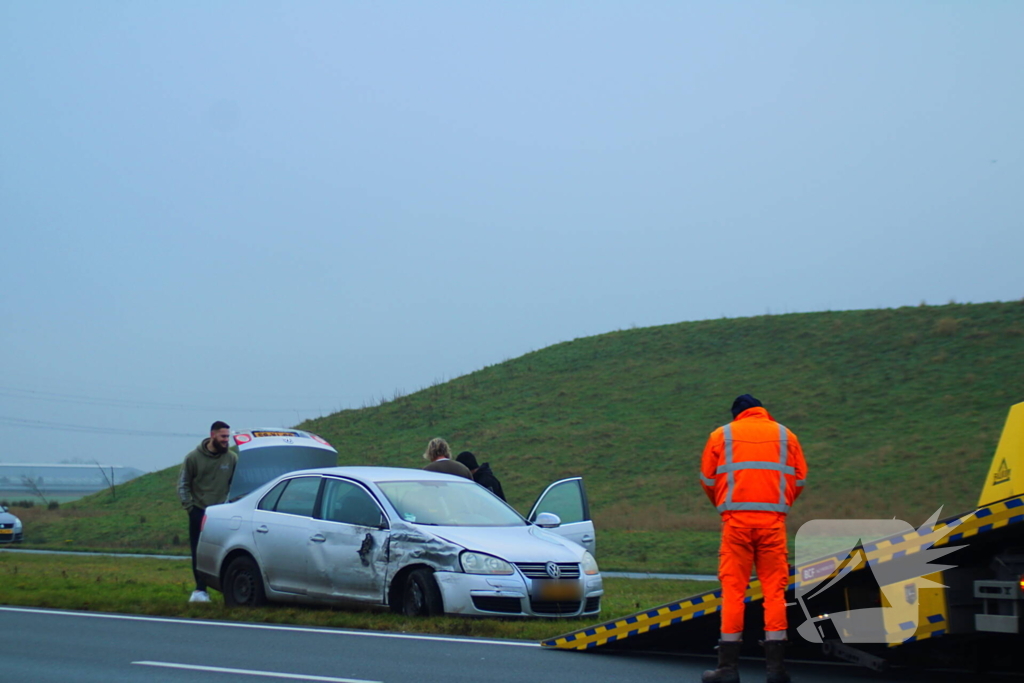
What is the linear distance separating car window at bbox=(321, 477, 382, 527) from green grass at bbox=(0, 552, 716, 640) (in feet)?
2.99

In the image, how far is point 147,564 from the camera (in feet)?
71.2

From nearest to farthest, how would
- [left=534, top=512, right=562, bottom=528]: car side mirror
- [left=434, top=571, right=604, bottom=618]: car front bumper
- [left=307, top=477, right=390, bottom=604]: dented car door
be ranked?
[left=434, top=571, right=604, bottom=618]: car front bumper, [left=307, top=477, right=390, bottom=604]: dented car door, [left=534, top=512, right=562, bottom=528]: car side mirror

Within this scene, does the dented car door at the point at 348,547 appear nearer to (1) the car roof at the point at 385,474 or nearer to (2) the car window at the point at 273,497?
(1) the car roof at the point at 385,474

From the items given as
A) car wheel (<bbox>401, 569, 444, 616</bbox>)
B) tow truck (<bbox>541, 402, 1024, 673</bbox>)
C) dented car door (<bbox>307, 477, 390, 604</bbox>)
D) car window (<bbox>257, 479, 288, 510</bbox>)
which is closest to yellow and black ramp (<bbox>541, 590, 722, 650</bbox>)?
tow truck (<bbox>541, 402, 1024, 673</bbox>)

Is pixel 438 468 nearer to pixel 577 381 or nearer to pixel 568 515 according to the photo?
pixel 568 515

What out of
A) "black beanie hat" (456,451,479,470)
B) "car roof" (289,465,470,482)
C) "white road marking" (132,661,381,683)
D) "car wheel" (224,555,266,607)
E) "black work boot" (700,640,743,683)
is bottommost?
"white road marking" (132,661,381,683)

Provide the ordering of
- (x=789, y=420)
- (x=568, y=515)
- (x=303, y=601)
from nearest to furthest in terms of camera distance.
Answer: (x=303, y=601) → (x=568, y=515) → (x=789, y=420)

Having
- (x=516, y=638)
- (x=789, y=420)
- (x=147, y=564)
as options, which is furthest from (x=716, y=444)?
(x=789, y=420)

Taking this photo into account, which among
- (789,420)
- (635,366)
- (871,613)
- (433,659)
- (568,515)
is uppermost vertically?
(635,366)

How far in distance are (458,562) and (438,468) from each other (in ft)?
8.42

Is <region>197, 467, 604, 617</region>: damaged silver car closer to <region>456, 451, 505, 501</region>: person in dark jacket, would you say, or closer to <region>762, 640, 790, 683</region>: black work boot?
<region>456, 451, 505, 501</region>: person in dark jacket

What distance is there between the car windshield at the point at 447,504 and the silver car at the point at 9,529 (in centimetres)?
2199

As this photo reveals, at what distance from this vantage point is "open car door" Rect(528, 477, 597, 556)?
484 inches

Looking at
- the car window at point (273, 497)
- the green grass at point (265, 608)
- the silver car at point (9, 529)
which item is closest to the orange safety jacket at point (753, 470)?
the green grass at point (265, 608)
